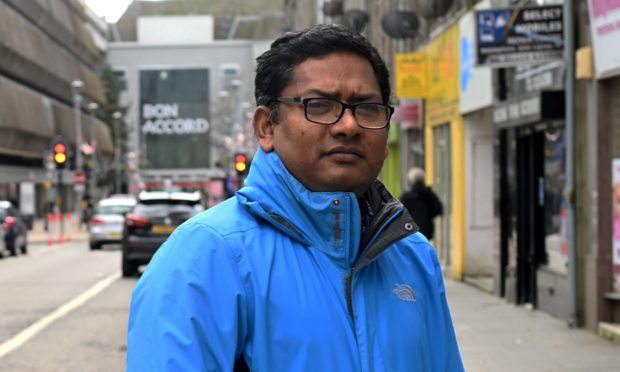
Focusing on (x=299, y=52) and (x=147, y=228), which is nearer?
(x=299, y=52)

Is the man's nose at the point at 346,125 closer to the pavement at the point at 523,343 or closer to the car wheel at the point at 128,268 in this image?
the pavement at the point at 523,343

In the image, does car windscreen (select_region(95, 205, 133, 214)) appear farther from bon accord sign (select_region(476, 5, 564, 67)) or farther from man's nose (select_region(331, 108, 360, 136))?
man's nose (select_region(331, 108, 360, 136))

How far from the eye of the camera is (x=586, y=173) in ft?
39.2

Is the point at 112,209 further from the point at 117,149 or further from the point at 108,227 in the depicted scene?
the point at 117,149

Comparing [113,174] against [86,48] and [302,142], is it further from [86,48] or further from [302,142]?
[302,142]

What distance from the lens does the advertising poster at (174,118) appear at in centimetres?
11875

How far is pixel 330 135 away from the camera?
7.63 ft

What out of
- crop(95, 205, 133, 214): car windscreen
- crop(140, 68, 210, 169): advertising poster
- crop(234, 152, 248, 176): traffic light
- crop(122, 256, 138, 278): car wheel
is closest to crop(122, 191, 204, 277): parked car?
crop(122, 256, 138, 278): car wheel

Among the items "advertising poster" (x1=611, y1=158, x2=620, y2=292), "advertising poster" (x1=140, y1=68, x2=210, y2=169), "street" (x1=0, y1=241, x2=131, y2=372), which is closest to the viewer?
"street" (x1=0, y1=241, x2=131, y2=372)

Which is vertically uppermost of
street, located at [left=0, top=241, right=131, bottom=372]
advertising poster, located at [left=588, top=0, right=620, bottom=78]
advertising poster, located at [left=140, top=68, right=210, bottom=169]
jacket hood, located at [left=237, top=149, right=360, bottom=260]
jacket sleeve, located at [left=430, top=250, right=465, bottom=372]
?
advertising poster, located at [left=140, top=68, right=210, bottom=169]

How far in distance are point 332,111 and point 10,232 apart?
27.6 meters

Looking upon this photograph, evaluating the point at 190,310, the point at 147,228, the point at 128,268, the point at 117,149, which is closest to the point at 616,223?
the point at 190,310

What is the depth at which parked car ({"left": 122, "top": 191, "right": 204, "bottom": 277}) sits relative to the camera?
2028cm

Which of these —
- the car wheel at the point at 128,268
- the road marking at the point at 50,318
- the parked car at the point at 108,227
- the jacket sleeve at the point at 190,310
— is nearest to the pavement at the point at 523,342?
the road marking at the point at 50,318
